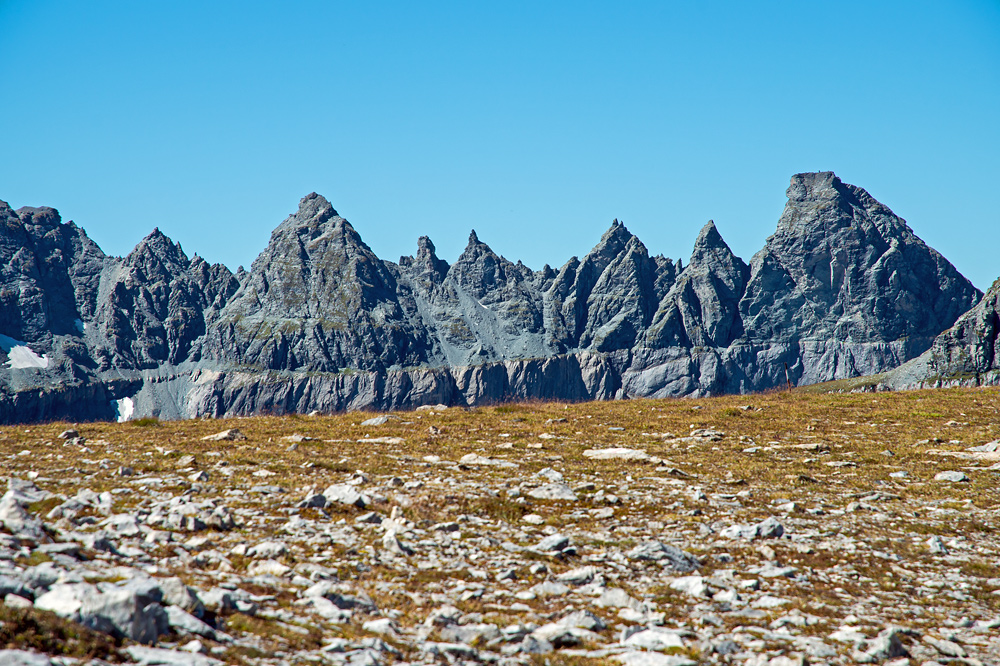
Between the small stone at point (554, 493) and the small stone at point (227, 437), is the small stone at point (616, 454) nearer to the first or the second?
the small stone at point (554, 493)

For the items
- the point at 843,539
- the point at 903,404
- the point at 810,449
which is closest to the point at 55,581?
the point at 843,539

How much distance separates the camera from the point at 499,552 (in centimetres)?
1150

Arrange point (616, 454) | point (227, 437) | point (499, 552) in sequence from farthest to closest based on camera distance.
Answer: point (227, 437), point (616, 454), point (499, 552)

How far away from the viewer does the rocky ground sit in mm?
7652

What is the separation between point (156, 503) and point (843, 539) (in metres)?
12.7

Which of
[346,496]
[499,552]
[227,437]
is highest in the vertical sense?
[227,437]

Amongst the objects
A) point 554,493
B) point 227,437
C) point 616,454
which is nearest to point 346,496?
point 554,493

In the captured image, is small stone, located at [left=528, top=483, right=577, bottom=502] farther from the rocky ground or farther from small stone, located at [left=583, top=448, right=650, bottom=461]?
small stone, located at [left=583, top=448, right=650, bottom=461]

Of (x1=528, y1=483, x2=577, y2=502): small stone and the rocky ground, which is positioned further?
(x1=528, y1=483, x2=577, y2=502): small stone

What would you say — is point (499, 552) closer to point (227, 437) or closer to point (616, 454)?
point (616, 454)

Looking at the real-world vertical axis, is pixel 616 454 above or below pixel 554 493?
above

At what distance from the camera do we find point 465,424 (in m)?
27.5

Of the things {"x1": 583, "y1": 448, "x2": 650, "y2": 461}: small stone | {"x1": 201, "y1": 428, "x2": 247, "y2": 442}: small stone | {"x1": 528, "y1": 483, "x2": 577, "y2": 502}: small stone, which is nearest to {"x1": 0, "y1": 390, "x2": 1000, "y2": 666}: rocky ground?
{"x1": 528, "y1": 483, "x2": 577, "y2": 502}: small stone

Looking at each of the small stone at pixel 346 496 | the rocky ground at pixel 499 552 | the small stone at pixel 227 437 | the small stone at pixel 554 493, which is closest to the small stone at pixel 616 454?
the rocky ground at pixel 499 552
